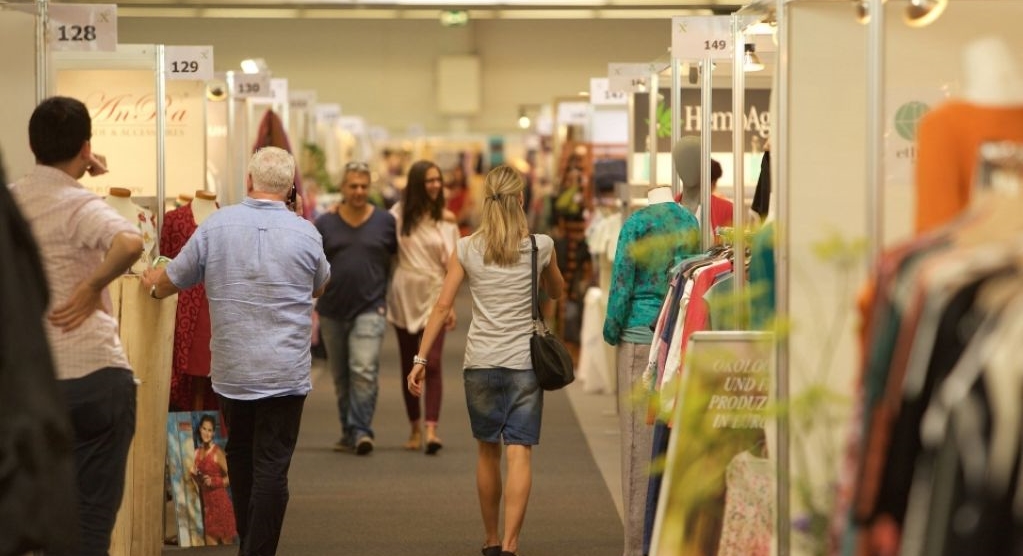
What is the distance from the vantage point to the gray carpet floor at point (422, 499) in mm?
6516

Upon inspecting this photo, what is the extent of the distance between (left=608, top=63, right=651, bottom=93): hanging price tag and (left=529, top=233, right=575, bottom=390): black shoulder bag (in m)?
3.95

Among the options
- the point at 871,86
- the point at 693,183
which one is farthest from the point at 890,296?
the point at 693,183

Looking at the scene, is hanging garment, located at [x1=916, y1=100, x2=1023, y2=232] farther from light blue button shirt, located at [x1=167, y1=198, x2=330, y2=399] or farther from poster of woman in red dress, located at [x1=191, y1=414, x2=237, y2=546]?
poster of woman in red dress, located at [x1=191, y1=414, x2=237, y2=546]

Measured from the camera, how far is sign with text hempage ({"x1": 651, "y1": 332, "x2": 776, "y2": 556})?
425 cm

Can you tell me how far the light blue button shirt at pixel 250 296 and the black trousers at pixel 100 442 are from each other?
103 cm

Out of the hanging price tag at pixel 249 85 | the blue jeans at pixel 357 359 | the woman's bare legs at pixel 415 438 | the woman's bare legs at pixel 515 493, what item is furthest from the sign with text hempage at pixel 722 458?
the hanging price tag at pixel 249 85

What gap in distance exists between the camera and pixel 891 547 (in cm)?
281

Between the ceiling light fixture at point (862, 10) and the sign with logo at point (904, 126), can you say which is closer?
the ceiling light fixture at point (862, 10)

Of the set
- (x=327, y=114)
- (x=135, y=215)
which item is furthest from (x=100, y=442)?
(x=327, y=114)

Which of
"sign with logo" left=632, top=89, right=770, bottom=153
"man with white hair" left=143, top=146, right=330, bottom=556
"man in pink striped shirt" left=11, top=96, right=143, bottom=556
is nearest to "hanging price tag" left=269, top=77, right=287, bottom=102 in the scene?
"sign with logo" left=632, top=89, right=770, bottom=153

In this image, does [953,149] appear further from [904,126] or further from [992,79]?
[904,126]

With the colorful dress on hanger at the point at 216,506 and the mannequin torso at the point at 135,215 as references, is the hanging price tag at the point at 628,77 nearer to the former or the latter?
the mannequin torso at the point at 135,215

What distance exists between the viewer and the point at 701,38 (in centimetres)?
632

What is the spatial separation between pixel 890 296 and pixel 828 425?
0.64 meters
